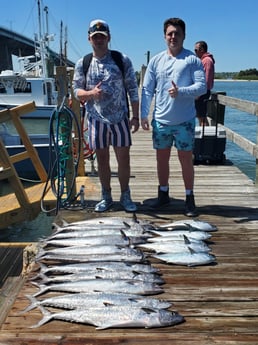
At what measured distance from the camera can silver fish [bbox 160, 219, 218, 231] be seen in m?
3.97

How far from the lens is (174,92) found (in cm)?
393

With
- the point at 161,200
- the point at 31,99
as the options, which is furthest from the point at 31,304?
the point at 31,99

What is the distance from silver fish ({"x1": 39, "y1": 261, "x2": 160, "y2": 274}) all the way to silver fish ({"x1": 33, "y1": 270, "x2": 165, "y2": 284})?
5cm

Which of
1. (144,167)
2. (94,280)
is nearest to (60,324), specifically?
(94,280)

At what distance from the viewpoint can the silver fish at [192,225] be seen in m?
3.97

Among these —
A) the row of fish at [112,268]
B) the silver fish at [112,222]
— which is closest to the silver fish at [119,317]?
the row of fish at [112,268]

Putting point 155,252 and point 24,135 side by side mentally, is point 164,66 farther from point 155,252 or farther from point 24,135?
point 24,135

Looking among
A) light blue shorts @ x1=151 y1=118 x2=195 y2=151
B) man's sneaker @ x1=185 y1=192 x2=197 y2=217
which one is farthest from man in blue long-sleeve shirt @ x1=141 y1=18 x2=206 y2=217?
man's sneaker @ x1=185 y1=192 x2=197 y2=217

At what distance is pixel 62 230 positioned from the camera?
391 cm

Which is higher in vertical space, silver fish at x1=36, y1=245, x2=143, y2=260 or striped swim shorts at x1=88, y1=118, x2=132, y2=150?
striped swim shorts at x1=88, y1=118, x2=132, y2=150

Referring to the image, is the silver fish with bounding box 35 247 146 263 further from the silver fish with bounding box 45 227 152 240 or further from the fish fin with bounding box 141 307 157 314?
the fish fin with bounding box 141 307 157 314

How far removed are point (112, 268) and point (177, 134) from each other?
1609mm

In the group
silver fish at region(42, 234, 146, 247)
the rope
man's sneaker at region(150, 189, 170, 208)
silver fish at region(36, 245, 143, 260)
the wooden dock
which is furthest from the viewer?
the rope

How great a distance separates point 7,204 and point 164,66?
3.66 metres
